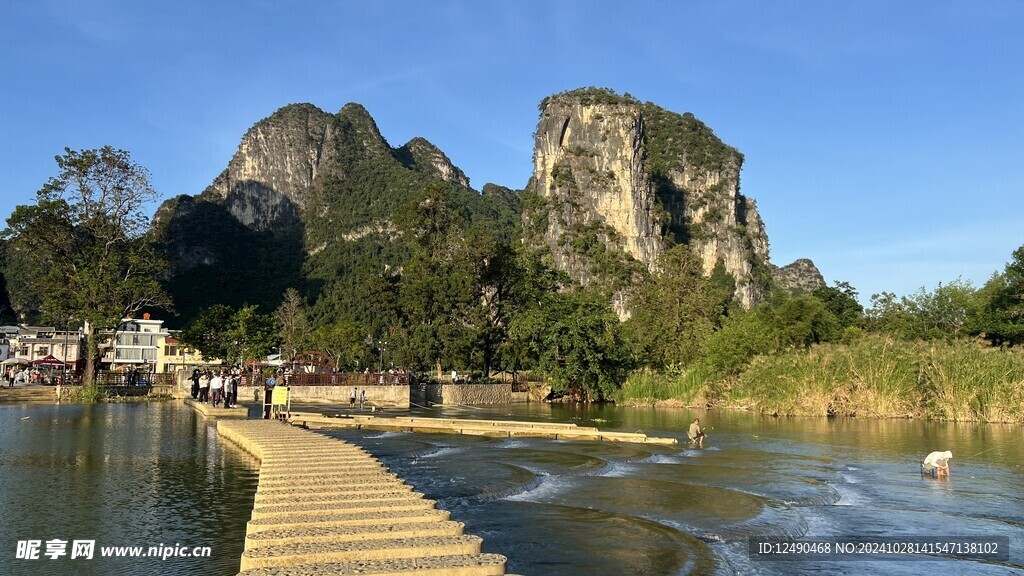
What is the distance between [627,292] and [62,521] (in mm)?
134810

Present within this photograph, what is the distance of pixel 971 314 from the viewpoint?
213 ft

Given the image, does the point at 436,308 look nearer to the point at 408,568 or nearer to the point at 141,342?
the point at 408,568

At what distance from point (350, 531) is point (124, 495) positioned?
7.37 meters

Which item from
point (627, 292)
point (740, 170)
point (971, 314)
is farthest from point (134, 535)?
point (740, 170)

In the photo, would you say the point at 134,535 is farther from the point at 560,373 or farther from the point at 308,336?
the point at 308,336

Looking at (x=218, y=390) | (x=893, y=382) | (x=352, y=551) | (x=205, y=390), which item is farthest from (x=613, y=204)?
(x=352, y=551)

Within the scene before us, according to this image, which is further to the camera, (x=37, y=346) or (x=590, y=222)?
(x=590, y=222)

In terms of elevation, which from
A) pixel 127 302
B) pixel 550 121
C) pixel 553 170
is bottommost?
pixel 127 302

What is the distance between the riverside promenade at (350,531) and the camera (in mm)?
7438

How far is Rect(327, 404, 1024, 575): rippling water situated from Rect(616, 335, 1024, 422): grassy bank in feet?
18.9

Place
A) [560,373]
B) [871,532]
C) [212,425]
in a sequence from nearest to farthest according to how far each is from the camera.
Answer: [871,532]
[212,425]
[560,373]

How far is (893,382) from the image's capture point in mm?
36375

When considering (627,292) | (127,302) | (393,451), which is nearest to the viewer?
(393,451)

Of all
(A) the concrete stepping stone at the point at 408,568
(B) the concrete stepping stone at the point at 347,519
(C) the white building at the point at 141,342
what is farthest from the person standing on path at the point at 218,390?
(C) the white building at the point at 141,342
